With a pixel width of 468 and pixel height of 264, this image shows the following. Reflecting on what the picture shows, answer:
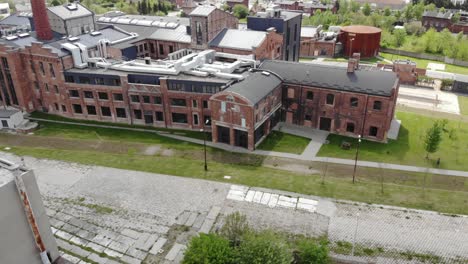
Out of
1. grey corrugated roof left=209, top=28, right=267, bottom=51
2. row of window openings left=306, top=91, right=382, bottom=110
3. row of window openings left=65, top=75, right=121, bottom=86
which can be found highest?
grey corrugated roof left=209, top=28, right=267, bottom=51

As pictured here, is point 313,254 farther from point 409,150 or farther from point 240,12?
point 240,12

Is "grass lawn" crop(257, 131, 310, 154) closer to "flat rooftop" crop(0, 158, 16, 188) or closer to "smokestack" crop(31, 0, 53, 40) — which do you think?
"flat rooftop" crop(0, 158, 16, 188)

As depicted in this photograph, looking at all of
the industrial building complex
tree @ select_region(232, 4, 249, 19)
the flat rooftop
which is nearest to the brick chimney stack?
the industrial building complex

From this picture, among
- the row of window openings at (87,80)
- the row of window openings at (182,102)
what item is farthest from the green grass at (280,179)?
the row of window openings at (87,80)

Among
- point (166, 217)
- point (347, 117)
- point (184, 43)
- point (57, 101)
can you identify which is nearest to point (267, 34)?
point (184, 43)

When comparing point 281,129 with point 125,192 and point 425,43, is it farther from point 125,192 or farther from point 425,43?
point 425,43

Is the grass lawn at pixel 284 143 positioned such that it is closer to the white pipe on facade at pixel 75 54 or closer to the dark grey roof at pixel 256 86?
the dark grey roof at pixel 256 86

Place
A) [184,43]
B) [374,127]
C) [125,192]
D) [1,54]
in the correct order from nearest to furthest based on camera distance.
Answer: [125,192], [374,127], [1,54], [184,43]
